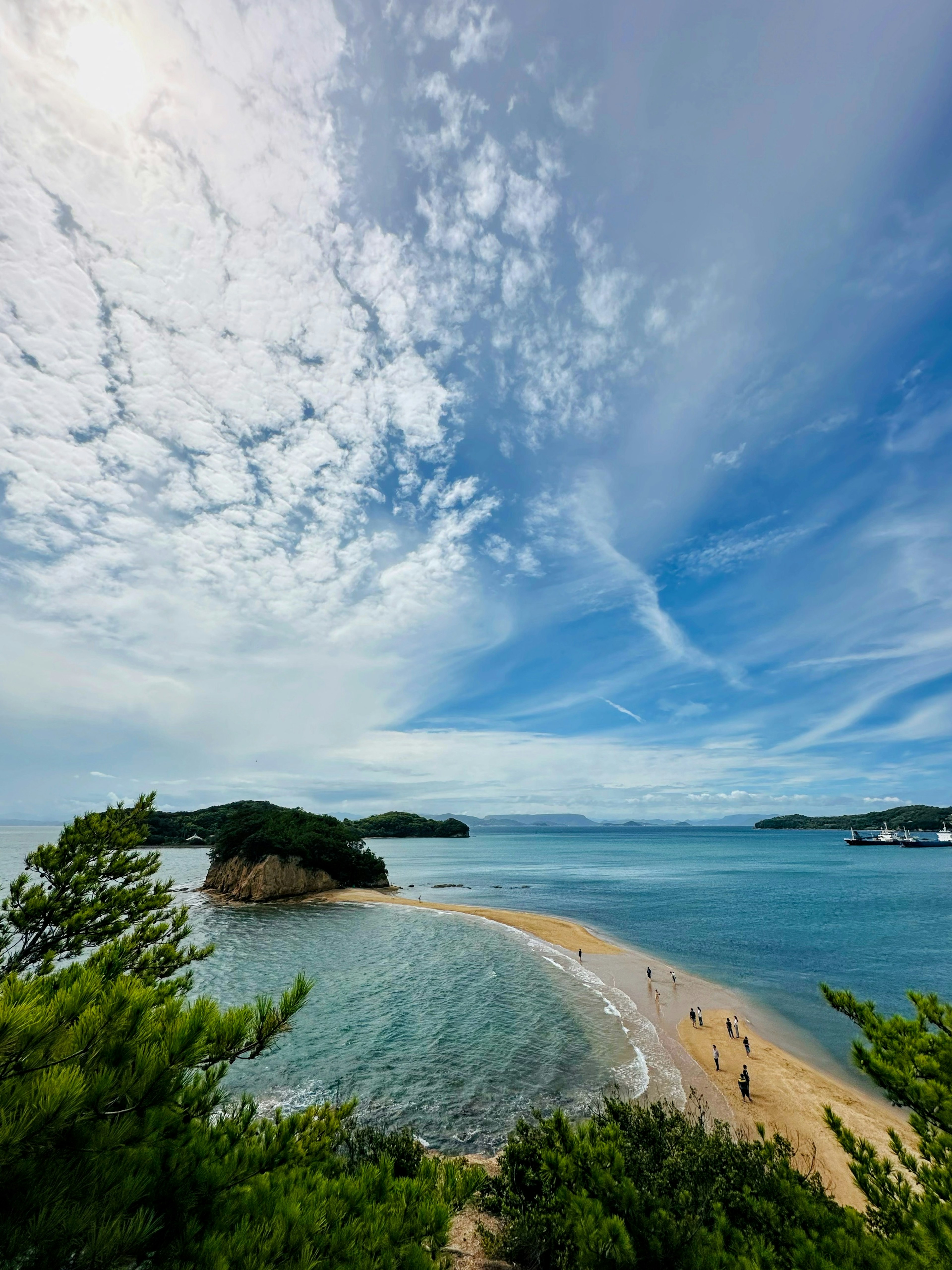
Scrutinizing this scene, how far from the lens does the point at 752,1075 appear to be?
22.2m

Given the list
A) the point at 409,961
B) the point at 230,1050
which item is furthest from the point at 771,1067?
the point at 230,1050

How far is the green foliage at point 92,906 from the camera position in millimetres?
8578

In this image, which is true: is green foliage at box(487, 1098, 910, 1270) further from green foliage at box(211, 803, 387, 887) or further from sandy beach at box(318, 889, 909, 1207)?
green foliage at box(211, 803, 387, 887)

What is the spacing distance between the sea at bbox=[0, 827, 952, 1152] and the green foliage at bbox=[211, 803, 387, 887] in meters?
6.95

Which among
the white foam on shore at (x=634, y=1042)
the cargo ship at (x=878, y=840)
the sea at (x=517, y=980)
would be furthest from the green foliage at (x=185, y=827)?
the cargo ship at (x=878, y=840)

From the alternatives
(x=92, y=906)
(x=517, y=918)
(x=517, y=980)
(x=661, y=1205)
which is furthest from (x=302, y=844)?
(x=661, y=1205)

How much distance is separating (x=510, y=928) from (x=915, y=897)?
5329 cm

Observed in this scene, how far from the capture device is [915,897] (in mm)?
64812

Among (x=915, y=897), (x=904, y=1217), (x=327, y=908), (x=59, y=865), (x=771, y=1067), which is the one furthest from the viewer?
(x=915, y=897)

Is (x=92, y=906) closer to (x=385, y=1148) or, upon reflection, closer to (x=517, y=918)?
(x=385, y=1148)

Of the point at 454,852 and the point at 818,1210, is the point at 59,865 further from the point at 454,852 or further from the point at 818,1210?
the point at 454,852

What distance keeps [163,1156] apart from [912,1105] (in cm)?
921

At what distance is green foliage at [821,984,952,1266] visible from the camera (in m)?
6.71

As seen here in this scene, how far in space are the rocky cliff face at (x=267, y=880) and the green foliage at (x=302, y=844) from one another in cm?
76
